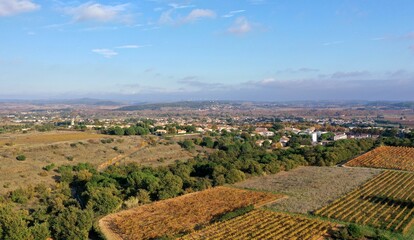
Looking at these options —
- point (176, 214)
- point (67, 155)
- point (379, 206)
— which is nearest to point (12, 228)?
point (176, 214)

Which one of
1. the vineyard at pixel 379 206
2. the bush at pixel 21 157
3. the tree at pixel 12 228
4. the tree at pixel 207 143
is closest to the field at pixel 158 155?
the tree at pixel 207 143

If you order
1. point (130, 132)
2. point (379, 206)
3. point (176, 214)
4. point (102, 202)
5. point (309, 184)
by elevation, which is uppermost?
point (130, 132)

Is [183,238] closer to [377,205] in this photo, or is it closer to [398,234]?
[398,234]

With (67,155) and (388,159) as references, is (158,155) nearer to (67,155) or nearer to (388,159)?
(67,155)

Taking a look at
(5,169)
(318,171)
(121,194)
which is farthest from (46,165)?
(318,171)

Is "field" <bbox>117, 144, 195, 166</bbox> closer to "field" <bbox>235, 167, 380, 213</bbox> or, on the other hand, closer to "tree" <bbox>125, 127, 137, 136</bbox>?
"tree" <bbox>125, 127, 137, 136</bbox>

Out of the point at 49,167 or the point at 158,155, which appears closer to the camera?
the point at 49,167

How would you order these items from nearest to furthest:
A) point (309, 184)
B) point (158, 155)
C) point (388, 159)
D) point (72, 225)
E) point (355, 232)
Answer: point (355, 232) < point (72, 225) < point (309, 184) < point (388, 159) < point (158, 155)

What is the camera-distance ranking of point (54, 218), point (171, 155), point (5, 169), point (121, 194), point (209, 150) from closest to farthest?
point (54, 218) < point (121, 194) < point (5, 169) < point (171, 155) < point (209, 150)
